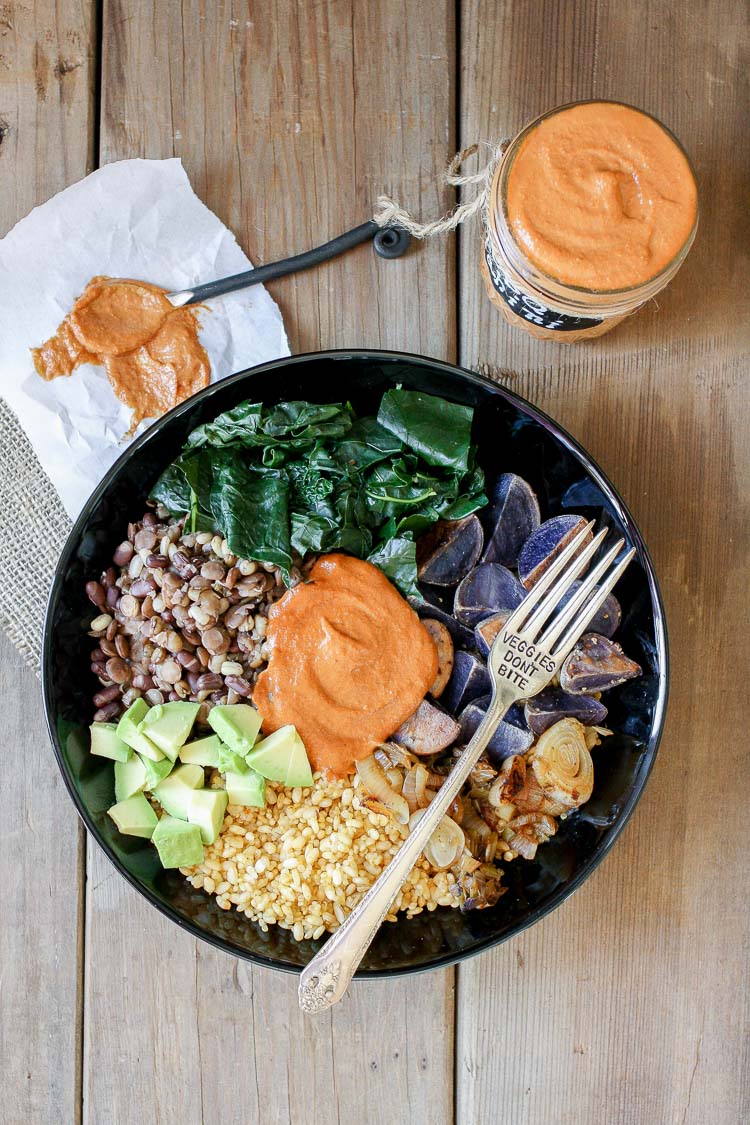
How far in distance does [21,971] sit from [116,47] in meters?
1.68

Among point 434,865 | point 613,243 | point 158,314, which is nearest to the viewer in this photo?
point 613,243

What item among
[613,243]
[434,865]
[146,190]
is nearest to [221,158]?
[146,190]

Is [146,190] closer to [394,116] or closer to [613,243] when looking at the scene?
[394,116]

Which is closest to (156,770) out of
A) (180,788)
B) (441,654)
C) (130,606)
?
(180,788)

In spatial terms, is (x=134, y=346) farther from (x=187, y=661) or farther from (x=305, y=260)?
(x=187, y=661)

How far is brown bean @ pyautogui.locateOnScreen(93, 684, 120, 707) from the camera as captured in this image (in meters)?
1.42

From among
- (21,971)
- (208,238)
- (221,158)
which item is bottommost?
(21,971)

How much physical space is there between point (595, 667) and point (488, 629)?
0.18 metres

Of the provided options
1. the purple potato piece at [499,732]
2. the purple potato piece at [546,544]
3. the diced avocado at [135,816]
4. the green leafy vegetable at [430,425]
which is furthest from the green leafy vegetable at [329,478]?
the diced avocado at [135,816]

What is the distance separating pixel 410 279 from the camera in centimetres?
157

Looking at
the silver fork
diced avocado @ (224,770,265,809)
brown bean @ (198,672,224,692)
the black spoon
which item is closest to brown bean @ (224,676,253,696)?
brown bean @ (198,672,224,692)

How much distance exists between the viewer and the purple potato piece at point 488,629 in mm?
1387

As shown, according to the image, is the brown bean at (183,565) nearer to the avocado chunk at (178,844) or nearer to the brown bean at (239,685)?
the brown bean at (239,685)

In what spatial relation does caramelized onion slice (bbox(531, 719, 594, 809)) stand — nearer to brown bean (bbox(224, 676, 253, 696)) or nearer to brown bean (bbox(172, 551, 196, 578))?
brown bean (bbox(224, 676, 253, 696))
